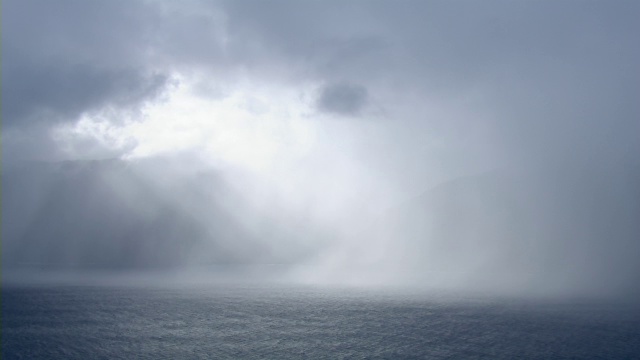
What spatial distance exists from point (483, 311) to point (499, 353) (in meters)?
64.1

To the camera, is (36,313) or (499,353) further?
(36,313)

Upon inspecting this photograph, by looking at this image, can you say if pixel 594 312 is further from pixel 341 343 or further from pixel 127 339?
pixel 127 339

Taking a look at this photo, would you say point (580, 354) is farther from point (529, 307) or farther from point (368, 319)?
point (529, 307)

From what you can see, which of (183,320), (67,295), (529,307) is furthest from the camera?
(67,295)

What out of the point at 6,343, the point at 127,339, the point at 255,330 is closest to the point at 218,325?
the point at 255,330

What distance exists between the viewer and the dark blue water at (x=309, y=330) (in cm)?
8312

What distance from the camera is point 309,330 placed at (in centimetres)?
10744

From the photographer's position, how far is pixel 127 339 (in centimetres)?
9394

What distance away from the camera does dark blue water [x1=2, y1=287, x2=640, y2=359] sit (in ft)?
273

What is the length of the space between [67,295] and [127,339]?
104 meters

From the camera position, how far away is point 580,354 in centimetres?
8088

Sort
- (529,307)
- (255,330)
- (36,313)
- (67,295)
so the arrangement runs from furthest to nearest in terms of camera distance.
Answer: (67,295) → (529,307) → (36,313) → (255,330)

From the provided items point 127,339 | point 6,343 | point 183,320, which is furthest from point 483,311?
point 6,343

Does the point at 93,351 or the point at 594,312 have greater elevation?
the point at 594,312
